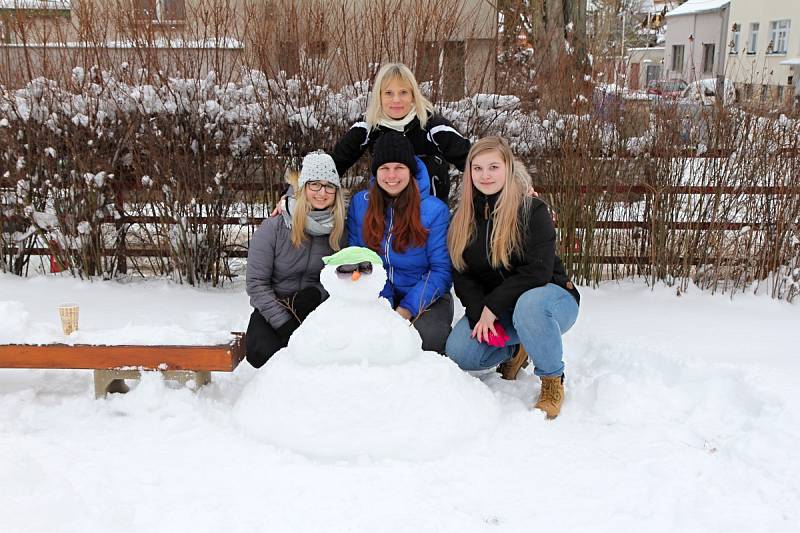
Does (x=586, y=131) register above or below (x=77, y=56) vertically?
below

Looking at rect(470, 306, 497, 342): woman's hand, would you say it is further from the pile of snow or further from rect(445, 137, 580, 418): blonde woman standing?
the pile of snow

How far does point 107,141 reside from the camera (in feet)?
16.9

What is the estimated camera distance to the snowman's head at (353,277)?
10.1 feet

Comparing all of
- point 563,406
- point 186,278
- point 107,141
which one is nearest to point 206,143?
point 107,141

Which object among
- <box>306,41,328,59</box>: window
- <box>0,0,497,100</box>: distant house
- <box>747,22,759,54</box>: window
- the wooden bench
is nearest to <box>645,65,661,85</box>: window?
<box>0,0,497,100</box>: distant house

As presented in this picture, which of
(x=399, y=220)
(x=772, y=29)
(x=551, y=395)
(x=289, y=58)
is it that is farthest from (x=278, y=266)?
(x=772, y=29)

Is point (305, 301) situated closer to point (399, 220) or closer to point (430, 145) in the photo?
point (399, 220)

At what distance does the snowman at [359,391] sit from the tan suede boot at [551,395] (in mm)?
309

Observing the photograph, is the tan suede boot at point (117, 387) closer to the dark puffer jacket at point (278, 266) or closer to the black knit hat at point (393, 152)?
the dark puffer jacket at point (278, 266)

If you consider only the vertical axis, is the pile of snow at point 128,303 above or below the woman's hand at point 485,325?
below

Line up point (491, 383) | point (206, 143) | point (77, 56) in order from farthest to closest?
point (77, 56) → point (206, 143) → point (491, 383)

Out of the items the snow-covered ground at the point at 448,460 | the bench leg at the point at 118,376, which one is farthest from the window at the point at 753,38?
the bench leg at the point at 118,376

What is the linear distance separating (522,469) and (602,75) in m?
3.48

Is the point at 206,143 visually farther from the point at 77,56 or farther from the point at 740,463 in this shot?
the point at 740,463
